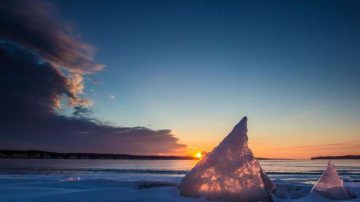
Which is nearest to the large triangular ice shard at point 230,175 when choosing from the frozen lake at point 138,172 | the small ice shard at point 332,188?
the small ice shard at point 332,188

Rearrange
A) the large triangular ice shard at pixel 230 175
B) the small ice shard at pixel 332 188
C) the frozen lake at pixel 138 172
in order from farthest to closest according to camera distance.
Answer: the frozen lake at pixel 138 172 < the small ice shard at pixel 332 188 < the large triangular ice shard at pixel 230 175

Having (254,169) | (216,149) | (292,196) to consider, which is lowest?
(292,196)

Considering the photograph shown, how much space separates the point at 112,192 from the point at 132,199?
2.61 feet

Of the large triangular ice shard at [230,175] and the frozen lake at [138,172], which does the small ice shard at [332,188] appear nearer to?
the large triangular ice shard at [230,175]

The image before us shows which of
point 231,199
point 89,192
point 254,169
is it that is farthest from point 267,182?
point 89,192

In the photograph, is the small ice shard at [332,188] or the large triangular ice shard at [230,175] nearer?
the large triangular ice shard at [230,175]

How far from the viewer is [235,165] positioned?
7207 millimetres

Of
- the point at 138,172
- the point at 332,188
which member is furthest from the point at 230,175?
the point at 138,172

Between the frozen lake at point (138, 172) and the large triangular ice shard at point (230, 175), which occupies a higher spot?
the large triangular ice shard at point (230, 175)

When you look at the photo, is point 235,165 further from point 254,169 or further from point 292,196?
point 292,196

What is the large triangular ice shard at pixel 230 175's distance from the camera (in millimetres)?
7027

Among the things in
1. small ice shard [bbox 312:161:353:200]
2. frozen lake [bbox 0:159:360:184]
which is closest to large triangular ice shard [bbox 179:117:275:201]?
small ice shard [bbox 312:161:353:200]

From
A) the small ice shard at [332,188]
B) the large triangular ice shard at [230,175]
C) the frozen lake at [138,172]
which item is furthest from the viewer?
the frozen lake at [138,172]

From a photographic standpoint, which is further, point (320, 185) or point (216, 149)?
point (320, 185)
